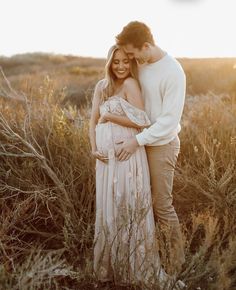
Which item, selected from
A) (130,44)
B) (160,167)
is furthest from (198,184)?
(130,44)

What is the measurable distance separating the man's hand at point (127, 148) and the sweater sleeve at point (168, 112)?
1.9 inches

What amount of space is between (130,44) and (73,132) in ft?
6.25

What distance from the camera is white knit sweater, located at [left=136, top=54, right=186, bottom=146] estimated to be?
441 centimetres

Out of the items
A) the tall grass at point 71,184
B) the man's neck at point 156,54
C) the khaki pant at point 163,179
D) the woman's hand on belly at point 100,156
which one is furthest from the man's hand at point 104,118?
the tall grass at point 71,184

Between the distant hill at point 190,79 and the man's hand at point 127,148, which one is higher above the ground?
the man's hand at point 127,148

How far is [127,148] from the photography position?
14.8 feet

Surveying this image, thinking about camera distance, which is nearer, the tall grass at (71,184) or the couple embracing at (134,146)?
the couple embracing at (134,146)

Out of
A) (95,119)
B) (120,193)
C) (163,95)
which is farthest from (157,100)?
(120,193)

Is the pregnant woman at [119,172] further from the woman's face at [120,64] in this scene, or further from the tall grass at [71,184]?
the tall grass at [71,184]

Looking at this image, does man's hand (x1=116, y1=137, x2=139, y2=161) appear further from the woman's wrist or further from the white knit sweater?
the woman's wrist

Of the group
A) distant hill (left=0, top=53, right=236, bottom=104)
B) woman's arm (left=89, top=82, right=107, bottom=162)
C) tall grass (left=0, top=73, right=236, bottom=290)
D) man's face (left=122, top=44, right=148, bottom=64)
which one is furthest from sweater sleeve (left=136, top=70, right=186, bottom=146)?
distant hill (left=0, top=53, right=236, bottom=104)

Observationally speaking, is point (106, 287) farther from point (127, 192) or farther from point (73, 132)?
point (73, 132)

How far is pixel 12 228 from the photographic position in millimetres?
5527

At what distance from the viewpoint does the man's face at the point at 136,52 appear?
4.37m
